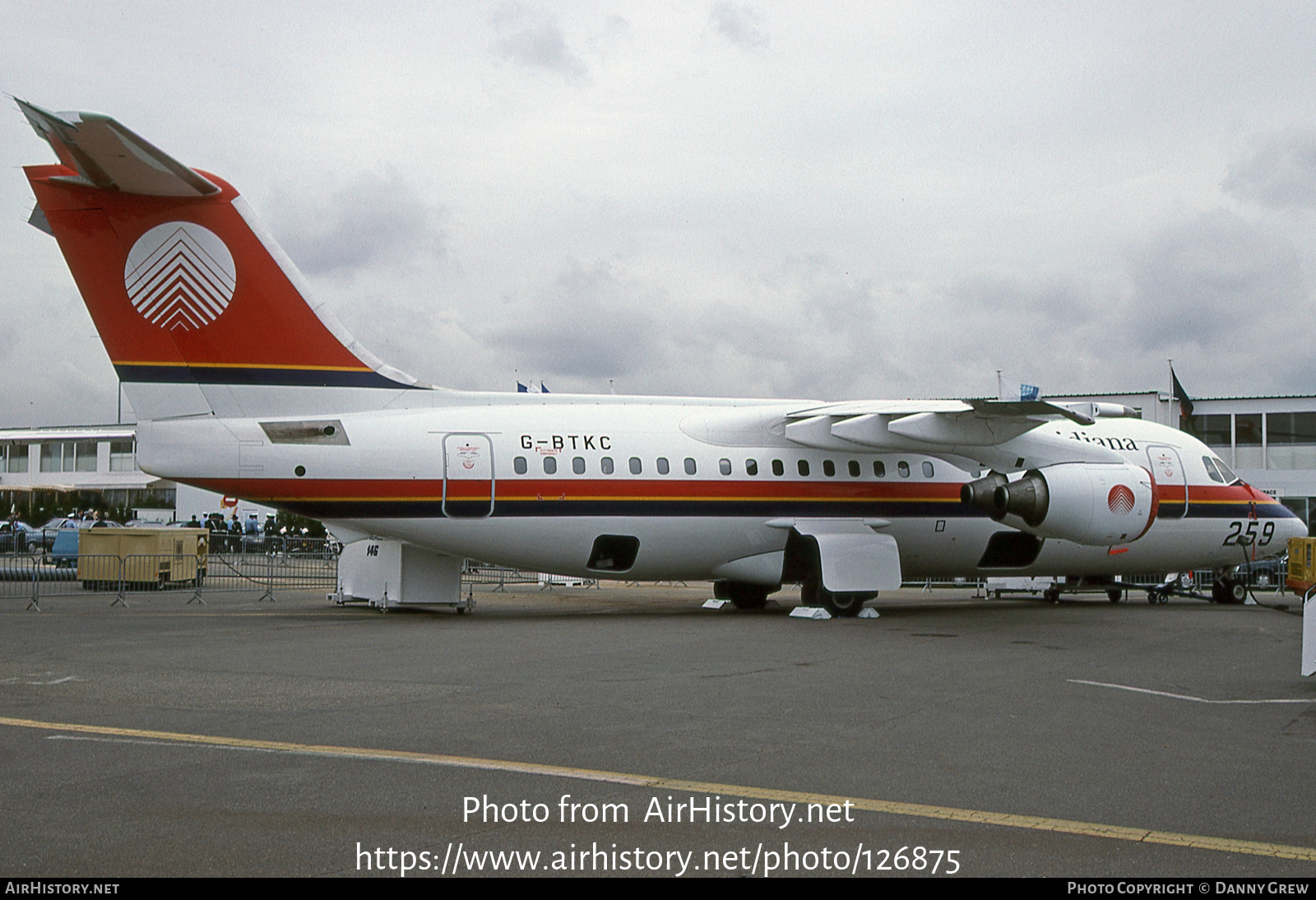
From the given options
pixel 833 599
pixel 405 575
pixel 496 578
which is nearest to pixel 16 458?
pixel 496 578

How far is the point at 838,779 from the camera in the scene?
6570mm

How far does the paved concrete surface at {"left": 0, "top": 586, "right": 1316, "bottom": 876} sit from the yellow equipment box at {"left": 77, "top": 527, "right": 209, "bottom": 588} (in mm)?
12091

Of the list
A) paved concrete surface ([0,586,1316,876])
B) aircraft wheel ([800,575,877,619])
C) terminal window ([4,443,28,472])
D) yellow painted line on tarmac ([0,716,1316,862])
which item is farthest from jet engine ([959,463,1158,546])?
terminal window ([4,443,28,472])

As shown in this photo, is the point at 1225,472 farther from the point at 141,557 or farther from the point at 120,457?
the point at 120,457

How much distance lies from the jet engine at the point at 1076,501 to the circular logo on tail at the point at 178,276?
472 inches

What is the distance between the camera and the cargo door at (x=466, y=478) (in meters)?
17.0

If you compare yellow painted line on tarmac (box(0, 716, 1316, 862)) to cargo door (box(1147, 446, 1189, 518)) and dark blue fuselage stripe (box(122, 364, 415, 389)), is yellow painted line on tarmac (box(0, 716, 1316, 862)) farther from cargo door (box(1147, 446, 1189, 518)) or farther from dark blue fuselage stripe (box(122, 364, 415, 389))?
cargo door (box(1147, 446, 1189, 518))

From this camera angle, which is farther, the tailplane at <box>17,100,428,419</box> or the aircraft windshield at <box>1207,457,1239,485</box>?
the aircraft windshield at <box>1207,457,1239,485</box>

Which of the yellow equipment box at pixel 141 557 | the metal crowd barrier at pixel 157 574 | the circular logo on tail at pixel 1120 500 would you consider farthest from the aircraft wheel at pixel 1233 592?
the yellow equipment box at pixel 141 557

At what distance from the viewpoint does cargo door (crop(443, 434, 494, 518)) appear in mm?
17047

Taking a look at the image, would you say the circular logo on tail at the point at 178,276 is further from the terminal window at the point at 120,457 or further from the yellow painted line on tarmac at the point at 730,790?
the terminal window at the point at 120,457

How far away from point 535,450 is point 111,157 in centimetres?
723
